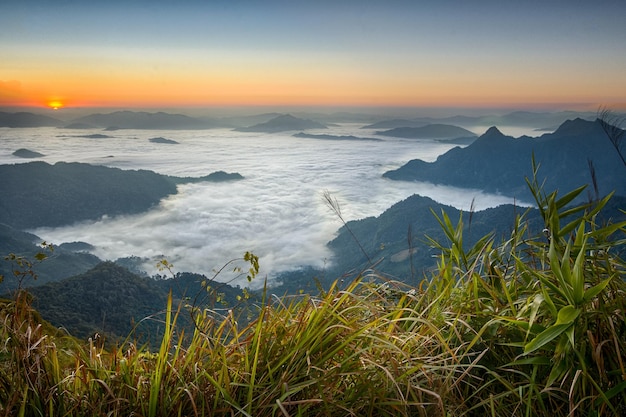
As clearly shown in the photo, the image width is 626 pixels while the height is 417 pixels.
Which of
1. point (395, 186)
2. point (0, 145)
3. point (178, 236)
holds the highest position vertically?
point (0, 145)

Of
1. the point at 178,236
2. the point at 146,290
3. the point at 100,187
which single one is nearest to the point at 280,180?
the point at 178,236

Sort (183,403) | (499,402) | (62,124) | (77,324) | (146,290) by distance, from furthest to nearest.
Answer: (62,124), (146,290), (77,324), (499,402), (183,403)

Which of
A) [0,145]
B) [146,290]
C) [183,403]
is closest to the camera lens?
[183,403]

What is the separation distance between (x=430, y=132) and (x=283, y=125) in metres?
25.5

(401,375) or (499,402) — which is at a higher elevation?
(401,375)

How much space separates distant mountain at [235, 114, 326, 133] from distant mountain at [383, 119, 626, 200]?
16.4m

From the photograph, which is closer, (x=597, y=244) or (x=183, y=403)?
(x=183, y=403)

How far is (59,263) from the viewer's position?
36438 millimetres

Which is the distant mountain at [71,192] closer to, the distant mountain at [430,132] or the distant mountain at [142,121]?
the distant mountain at [142,121]

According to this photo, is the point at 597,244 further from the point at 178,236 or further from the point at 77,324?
the point at 178,236

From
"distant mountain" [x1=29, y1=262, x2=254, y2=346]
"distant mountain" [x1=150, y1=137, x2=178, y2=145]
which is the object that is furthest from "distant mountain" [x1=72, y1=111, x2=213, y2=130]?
"distant mountain" [x1=29, y1=262, x2=254, y2=346]

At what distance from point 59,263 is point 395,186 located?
44301 mm

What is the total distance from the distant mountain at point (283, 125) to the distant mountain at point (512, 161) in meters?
16.4

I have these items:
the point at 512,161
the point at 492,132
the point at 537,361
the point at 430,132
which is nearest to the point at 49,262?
the point at 537,361
